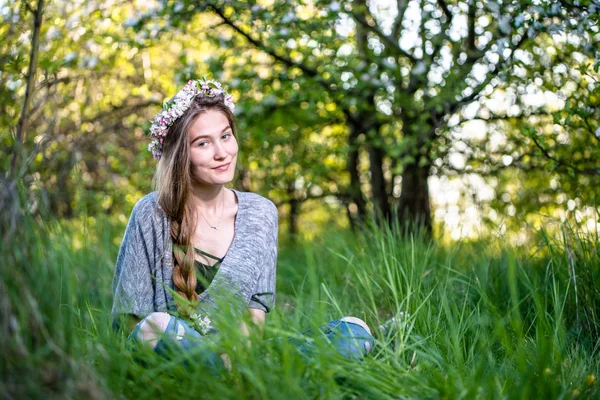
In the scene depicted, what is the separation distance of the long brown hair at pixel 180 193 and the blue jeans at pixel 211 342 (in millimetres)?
310

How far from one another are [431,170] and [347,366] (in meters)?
3.54

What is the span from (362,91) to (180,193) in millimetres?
2396

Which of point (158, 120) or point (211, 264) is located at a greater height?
point (158, 120)

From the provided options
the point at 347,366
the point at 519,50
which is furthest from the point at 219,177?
the point at 519,50

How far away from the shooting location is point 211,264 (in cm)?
263

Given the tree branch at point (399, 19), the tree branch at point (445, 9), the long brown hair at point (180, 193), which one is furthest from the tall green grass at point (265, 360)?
the tree branch at point (399, 19)

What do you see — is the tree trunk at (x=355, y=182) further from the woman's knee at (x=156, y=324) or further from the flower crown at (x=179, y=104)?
the woman's knee at (x=156, y=324)

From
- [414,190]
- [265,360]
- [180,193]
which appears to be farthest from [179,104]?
[414,190]

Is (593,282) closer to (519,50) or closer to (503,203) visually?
(519,50)

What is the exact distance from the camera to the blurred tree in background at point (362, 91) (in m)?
3.64

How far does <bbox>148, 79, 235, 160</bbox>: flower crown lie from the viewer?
8.55 feet

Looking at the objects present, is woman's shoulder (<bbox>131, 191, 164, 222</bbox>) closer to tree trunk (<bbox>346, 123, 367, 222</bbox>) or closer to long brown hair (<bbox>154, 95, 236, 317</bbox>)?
long brown hair (<bbox>154, 95, 236, 317</bbox>)

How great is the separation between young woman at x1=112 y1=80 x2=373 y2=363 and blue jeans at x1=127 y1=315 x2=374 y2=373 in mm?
301

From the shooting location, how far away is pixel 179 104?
2.60 m
